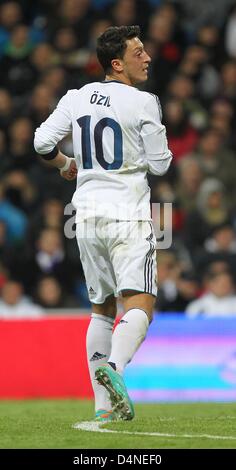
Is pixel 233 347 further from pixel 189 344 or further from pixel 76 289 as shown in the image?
pixel 76 289

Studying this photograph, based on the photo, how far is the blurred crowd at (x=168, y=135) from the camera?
12.8 metres

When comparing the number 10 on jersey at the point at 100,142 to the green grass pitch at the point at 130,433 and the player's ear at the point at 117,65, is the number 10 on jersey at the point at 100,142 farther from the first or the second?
the green grass pitch at the point at 130,433

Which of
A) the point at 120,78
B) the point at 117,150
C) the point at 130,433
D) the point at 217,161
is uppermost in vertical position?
Result: the point at 217,161

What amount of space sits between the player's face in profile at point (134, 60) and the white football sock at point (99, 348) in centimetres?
145

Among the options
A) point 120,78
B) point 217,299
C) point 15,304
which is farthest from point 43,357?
point 120,78

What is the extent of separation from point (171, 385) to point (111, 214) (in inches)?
195

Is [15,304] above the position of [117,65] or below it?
above

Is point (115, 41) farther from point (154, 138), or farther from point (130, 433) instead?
point (130, 433)

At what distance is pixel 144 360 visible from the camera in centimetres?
1138

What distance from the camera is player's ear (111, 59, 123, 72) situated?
22.2 feet

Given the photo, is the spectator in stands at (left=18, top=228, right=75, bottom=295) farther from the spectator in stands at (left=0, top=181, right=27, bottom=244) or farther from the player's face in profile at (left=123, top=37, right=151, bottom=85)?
the player's face in profile at (left=123, top=37, right=151, bottom=85)

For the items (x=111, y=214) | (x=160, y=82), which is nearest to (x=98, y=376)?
(x=111, y=214)

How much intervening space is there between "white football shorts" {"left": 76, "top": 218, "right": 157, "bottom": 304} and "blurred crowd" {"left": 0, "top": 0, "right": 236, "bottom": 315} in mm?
5412

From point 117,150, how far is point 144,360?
5.06 meters
